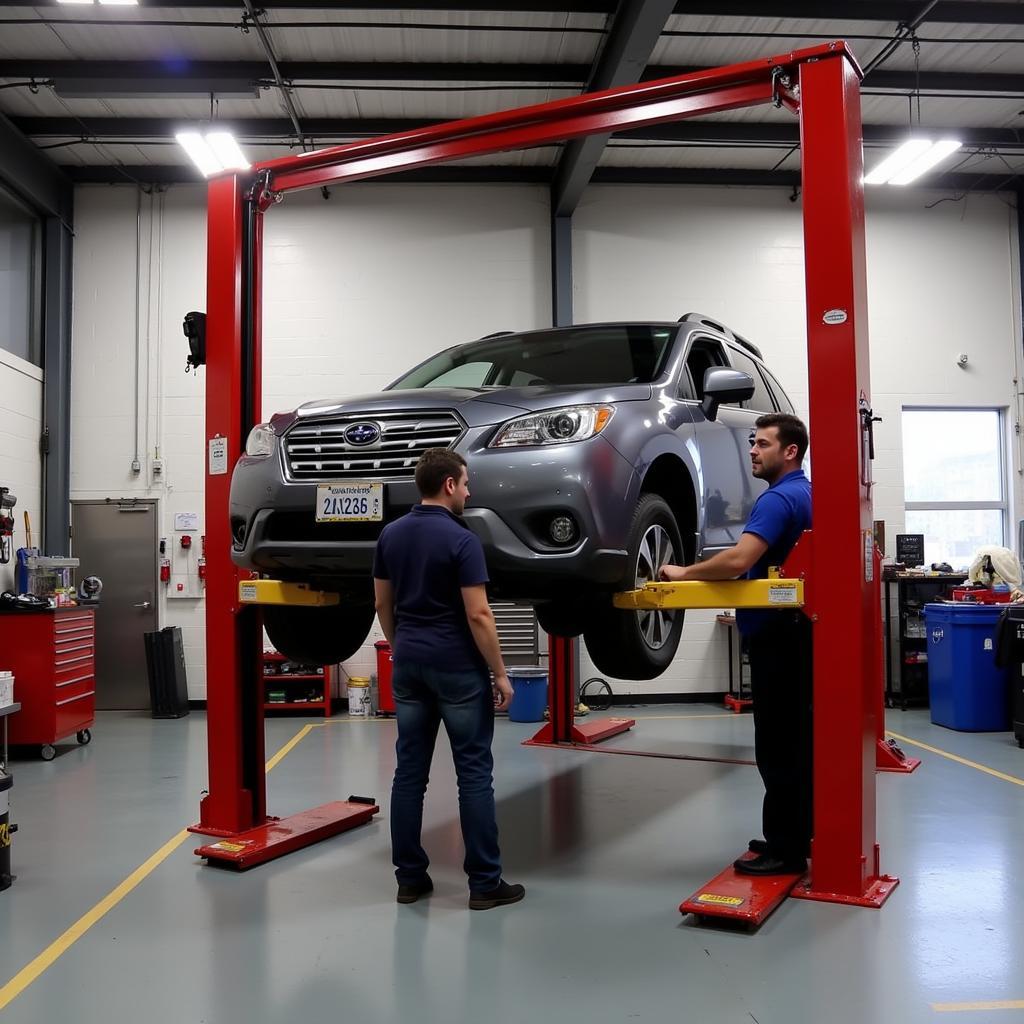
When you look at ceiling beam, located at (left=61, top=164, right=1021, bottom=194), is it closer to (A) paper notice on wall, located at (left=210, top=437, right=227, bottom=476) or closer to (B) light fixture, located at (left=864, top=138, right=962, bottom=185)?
(B) light fixture, located at (left=864, top=138, right=962, bottom=185)

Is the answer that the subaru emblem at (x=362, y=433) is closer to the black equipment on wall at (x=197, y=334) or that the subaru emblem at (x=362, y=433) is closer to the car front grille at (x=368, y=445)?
the car front grille at (x=368, y=445)

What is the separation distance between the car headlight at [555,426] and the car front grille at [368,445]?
0.19 m

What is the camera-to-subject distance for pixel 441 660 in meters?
3.28

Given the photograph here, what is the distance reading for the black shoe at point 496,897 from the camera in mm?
3382

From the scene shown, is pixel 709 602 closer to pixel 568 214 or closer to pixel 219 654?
pixel 219 654

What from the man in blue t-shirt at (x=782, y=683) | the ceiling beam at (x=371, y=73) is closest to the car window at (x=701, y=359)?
the man in blue t-shirt at (x=782, y=683)

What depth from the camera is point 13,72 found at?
741cm

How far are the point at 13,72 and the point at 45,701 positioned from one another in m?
4.97

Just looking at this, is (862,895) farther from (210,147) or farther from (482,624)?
(210,147)

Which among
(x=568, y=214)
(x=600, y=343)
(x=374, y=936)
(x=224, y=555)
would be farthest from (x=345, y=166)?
(x=568, y=214)

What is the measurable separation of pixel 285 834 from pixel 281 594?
113cm

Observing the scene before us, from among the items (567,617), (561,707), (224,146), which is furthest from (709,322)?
(224,146)

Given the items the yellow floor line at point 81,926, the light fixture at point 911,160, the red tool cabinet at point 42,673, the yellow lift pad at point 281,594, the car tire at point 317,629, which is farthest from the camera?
the light fixture at point 911,160

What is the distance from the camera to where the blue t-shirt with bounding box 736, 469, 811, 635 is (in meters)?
3.55
